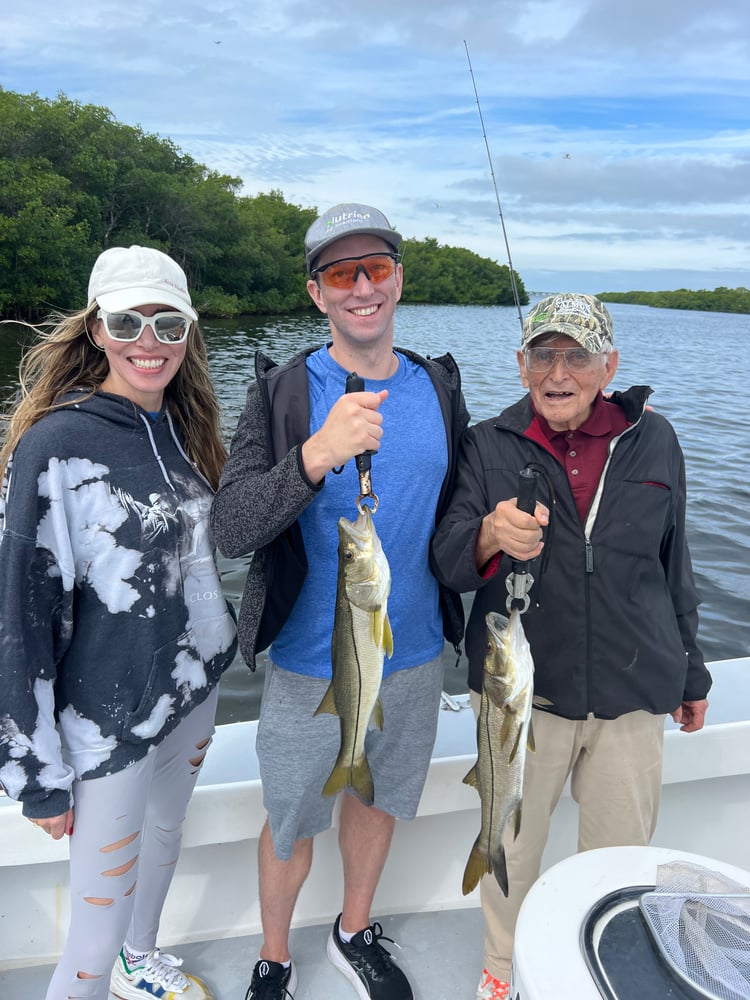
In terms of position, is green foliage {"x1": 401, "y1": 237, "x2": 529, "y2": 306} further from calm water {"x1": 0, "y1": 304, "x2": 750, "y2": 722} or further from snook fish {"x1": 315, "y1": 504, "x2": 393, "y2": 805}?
snook fish {"x1": 315, "y1": 504, "x2": 393, "y2": 805}

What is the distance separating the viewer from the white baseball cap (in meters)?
2.29

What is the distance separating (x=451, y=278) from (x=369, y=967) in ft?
334

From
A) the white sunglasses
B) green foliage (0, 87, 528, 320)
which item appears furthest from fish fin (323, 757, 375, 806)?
green foliage (0, 87, 528, 320)

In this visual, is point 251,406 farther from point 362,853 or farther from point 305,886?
point 305,886

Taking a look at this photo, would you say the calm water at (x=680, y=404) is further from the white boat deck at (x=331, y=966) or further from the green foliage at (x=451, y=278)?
the green foliage at (x=451, y=278)

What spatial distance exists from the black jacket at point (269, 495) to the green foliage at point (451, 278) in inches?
3673

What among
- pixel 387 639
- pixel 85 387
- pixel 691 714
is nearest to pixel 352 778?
pixel 387 639

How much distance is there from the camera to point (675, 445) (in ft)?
8.93

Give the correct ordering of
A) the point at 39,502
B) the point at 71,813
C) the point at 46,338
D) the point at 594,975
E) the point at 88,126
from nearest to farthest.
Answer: the point at 594,975
the point at 39,502
the point at 71,813
the point at 46,338
the point at 88,126

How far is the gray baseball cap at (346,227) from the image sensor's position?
2.59 metres

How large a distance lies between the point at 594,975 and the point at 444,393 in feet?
6.42

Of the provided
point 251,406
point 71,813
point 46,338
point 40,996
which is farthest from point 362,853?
point 46,338

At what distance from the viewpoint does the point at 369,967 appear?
119 inches

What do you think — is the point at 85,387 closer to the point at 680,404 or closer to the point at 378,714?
the point at 378,714
